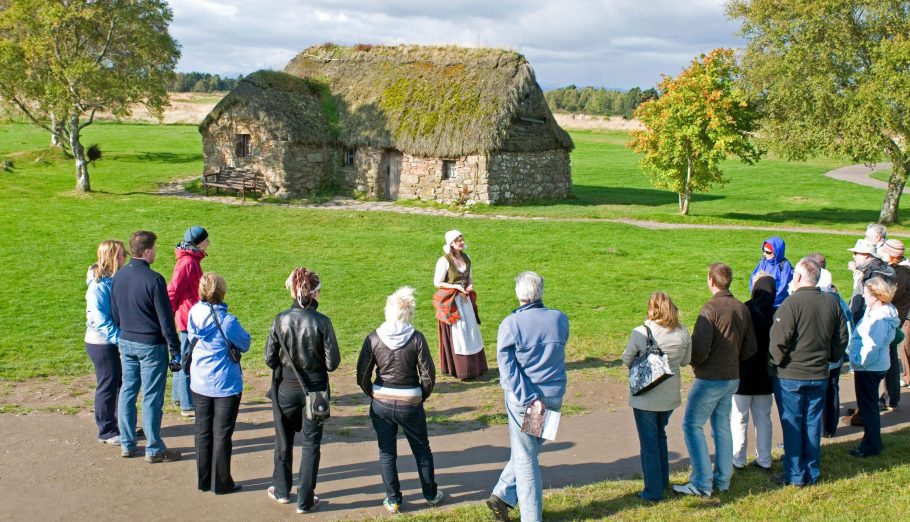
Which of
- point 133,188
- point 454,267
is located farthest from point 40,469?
point 133,188

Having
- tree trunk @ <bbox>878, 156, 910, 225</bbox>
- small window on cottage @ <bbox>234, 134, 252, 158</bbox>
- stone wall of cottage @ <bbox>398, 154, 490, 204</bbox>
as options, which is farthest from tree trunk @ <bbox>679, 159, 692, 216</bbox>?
small window on cottage @ <bbox>234, 134, 252, 158</bbox>

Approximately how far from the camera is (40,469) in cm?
723

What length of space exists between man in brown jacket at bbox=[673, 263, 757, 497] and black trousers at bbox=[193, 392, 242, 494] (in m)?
3.86

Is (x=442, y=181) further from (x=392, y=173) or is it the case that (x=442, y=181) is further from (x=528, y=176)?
(x=528, y=176)

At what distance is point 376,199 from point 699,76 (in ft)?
42.7

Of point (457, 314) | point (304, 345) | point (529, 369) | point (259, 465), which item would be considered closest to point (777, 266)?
point (457, 314)

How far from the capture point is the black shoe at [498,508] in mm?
6383

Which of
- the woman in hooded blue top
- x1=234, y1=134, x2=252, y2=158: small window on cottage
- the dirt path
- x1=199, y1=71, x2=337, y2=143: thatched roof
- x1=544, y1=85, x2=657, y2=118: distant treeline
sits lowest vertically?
the dirt path

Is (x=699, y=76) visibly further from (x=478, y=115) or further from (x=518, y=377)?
(x=518, y=377)

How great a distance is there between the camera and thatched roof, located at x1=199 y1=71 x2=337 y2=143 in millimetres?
30844

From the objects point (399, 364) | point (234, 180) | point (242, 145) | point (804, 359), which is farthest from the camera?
point (242, 145)

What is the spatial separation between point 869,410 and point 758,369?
1.51 metres

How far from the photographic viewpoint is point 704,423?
6.80 m

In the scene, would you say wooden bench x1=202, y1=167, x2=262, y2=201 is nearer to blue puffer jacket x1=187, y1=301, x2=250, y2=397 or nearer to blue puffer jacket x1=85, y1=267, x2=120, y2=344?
blue puffer jacket x1=85, y1=267, x2=120, y2=344
